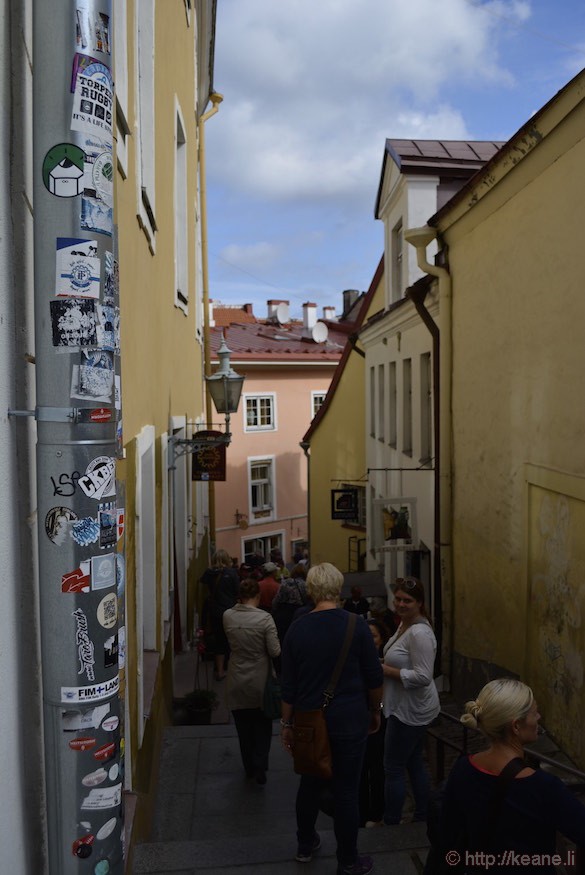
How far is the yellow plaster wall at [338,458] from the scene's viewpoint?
66.0ft

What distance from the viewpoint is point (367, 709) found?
13.0 ft

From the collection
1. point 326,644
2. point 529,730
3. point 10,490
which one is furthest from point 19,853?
point 326,644

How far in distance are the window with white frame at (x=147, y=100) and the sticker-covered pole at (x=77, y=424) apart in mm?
3743

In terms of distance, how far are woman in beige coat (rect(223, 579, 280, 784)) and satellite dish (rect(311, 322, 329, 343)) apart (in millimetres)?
27003

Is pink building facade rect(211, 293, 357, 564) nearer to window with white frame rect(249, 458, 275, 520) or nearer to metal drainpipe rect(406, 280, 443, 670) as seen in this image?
window with white frame rect(249, 458, 275, 520)

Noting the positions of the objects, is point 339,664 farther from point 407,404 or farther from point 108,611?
point 407,404

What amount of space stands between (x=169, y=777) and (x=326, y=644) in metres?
2.89

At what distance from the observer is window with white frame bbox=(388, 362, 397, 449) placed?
15133 millimetres

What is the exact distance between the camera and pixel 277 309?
36375mm

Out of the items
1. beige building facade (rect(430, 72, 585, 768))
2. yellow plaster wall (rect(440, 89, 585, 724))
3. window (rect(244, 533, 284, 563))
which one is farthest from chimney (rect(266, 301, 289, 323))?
yellow plaster wall (rect(440, 89, 585, 724))

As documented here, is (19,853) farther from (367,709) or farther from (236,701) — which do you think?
(236,701)

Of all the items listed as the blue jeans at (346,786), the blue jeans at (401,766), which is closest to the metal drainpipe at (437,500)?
the blue jeans at (401,766)

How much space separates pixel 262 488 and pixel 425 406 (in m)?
18.8

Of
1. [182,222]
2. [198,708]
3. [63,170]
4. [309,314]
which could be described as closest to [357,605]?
[198,708]
